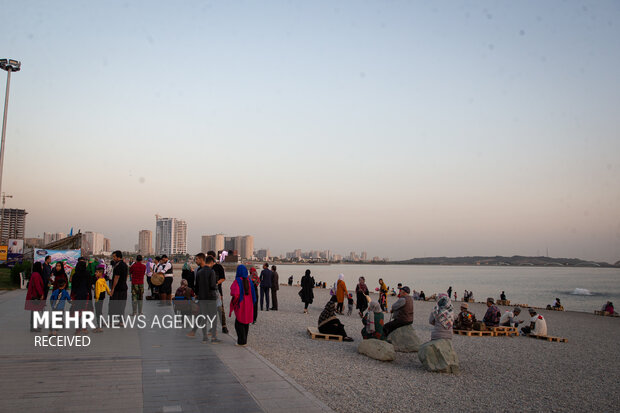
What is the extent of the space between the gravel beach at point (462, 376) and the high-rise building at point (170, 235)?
183927 millimetres

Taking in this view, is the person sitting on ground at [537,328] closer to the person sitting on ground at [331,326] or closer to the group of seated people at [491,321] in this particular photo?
the group of seated people at [491,321]

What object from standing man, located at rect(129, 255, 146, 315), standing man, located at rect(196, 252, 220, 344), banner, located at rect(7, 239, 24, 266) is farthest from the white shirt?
banner, located at rect(7, 239, 24, 266)

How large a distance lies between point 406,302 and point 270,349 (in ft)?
11.2

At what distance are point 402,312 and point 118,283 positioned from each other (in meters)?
6.94

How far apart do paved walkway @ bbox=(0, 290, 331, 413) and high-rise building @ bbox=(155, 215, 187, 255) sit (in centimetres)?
18493

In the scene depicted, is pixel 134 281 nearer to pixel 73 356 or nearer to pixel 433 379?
pixel 73 356

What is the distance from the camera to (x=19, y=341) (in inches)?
355

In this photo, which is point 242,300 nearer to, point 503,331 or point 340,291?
point 340,291

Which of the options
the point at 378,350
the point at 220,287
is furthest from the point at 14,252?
the point at 378,350

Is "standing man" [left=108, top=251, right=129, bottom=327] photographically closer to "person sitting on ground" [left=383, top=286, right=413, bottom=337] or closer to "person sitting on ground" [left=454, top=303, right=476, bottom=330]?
"person sitting on ground" [left=383, top=286, right=413, bottom=337]

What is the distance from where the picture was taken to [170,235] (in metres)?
189

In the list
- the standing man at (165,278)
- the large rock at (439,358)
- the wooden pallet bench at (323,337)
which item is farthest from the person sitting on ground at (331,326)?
the standing man at (165,278)

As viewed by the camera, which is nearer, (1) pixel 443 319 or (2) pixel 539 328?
(1) pixel 443 319

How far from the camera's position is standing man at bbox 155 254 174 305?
50.8 feet
